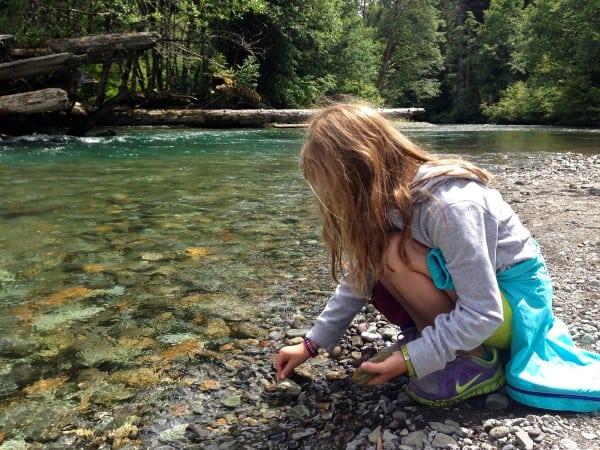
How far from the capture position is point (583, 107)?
79.7ft

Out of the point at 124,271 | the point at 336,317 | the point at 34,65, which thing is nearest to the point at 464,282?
the point at 336,317

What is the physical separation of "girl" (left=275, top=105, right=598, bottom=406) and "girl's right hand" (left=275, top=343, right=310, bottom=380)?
0.98 feet

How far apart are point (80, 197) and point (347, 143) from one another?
4.57 metres

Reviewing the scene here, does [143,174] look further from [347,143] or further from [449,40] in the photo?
[449,40]

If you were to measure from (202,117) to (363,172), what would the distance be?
15562 mm

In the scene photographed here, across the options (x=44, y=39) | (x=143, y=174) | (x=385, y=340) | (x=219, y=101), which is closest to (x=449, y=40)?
(x=219, y=101)

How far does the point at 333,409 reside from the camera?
5.76 ft

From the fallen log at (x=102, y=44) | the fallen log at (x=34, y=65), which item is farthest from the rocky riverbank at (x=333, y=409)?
the fallen log at (x=102, y=44)

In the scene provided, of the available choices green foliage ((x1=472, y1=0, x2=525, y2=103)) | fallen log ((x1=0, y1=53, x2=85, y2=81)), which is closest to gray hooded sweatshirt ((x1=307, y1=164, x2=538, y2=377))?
fallen log ((x1=0, y1=53, x2=85, y2=81))

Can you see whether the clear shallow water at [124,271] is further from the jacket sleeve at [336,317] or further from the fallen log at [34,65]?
the fallen log at [34,65]

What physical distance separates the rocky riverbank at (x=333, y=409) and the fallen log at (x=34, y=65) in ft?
31.2

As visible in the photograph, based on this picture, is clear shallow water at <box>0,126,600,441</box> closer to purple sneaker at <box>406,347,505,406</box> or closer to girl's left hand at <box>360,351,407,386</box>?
girl's left hand at <box>360,351,407,386</box>

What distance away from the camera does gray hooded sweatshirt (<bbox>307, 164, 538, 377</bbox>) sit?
1432 millimetres

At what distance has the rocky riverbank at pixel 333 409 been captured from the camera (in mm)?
1502
